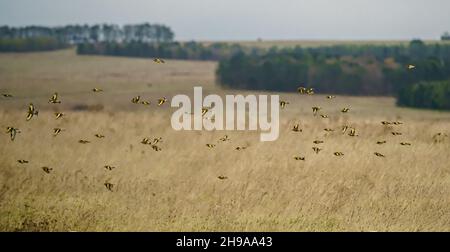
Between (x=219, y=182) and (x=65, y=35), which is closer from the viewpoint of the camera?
(x=219, y=182)

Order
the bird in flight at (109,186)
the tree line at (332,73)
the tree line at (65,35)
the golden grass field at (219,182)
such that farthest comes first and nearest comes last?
the tree line at (65,35), the tree line at (332,73), the bird in flight at (109,186), the golden grass field at (219,182)

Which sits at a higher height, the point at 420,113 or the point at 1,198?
the point at 1,198

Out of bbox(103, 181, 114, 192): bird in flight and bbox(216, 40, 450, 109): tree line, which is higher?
bbox(103, 181, 114, 192): bird in flight

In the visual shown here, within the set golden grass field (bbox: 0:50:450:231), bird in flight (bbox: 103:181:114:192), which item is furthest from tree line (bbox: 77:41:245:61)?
bird in flight (bbox: 103:181:114:192)

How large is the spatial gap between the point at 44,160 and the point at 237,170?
546 centimetres

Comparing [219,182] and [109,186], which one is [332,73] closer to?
[219,182]

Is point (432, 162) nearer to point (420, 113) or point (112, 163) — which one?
point (112, 163)

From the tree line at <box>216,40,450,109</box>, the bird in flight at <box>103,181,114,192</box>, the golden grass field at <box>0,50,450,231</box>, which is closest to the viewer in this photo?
the golden grass field at <box>0,50,450,231</box>

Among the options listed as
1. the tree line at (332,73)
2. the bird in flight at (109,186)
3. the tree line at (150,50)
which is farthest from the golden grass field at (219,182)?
the tree line at (150,50)

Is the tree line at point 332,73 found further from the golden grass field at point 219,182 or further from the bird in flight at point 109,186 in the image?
the bird in flight at point 109,186

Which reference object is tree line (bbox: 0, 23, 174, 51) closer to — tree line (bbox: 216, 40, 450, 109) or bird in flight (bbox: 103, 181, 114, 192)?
tree line (bbox: 216, 40, 450, 109)

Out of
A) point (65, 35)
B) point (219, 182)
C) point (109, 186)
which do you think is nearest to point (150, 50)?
point (65, 35)

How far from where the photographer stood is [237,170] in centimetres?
1473

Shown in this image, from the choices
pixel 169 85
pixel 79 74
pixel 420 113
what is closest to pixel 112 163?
pixel 420 113
